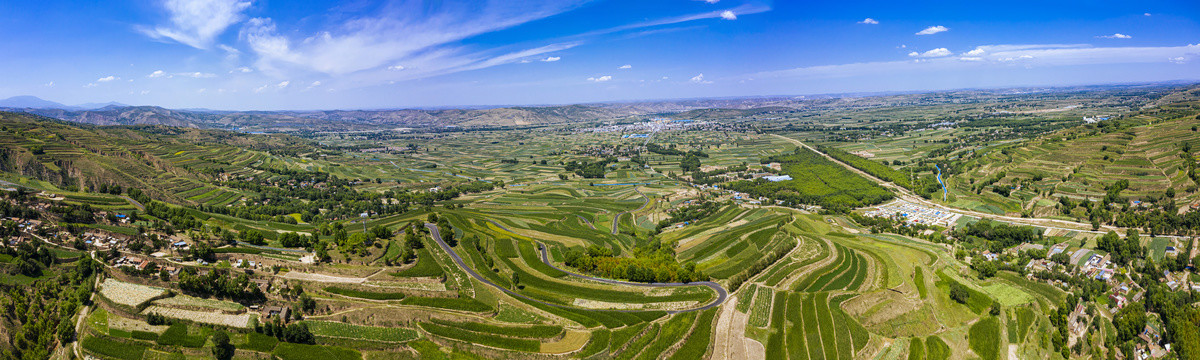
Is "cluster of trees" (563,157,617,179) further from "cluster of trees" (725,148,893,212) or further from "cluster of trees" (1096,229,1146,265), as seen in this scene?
"cluster of trees" (1096,229,1146,265)

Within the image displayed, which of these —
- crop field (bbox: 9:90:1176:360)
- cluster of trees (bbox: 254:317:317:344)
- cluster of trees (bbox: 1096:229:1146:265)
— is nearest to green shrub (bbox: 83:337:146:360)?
crop field (bbox: 9:90:1176:360)

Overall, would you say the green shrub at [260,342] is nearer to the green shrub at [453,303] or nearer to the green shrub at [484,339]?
the green shrub at [453,303]

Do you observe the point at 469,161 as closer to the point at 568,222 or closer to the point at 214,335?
the point at 568,222

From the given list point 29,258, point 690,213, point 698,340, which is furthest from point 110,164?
point 698,340

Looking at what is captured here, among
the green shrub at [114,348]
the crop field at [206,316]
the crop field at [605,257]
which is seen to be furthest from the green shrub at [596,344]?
the green shrub at [114,348]

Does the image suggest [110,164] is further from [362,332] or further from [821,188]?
[821,188]

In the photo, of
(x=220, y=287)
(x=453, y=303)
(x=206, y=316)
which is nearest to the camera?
(x=206, y=316)
